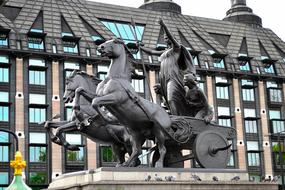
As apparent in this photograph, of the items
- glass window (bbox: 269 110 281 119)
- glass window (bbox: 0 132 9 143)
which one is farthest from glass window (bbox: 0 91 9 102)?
glass window (bbox: 269 110 281 119)

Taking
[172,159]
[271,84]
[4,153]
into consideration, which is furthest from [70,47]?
[172,159]

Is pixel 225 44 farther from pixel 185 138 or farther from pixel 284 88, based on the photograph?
pixel 185 138

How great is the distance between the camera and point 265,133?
245 ft

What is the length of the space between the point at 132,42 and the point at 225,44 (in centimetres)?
1596

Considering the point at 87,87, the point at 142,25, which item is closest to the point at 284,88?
the point at 142,25

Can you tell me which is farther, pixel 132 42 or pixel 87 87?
pixel 132 42

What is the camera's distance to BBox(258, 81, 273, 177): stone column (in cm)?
7388

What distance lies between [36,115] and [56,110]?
2.14 metres

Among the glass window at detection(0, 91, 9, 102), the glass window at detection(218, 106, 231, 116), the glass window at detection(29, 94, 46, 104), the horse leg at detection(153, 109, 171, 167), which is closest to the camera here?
the horse leg at detection(153, 109, 171, 167)

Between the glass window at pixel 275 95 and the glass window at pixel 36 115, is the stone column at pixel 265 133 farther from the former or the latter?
the glass window at pixel 36 115

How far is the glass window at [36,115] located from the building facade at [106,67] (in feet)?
0.34

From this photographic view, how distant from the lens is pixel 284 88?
78875 millimetres

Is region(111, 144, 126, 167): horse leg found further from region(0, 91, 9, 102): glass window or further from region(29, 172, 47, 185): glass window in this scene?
region(0, 91, 9, 102): glass window

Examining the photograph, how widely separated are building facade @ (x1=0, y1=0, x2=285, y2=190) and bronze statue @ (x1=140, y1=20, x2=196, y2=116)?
1434 inches
